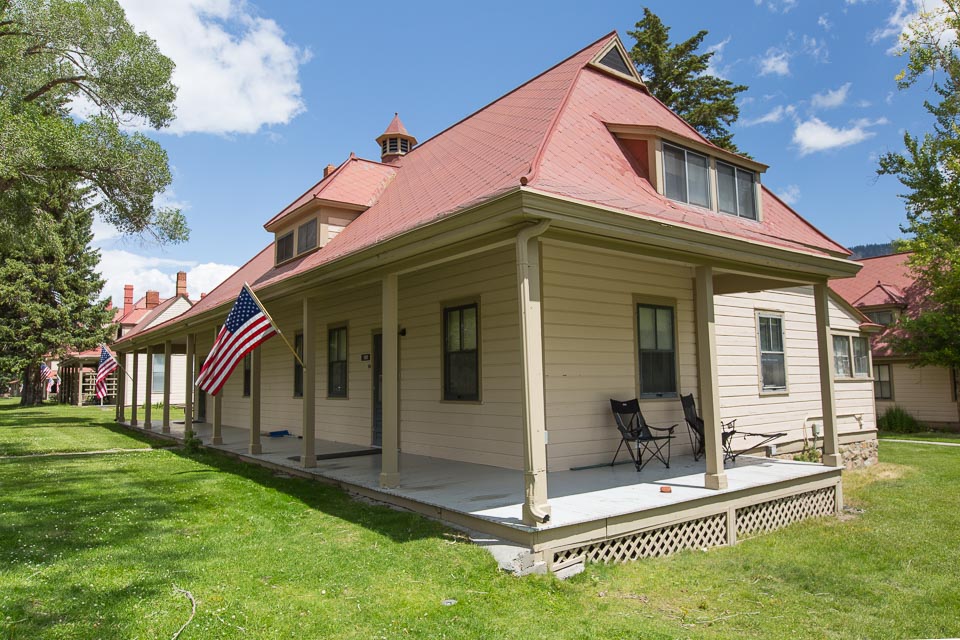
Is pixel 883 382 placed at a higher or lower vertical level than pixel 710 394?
lower

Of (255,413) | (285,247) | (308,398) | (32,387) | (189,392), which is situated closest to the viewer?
(308,398)

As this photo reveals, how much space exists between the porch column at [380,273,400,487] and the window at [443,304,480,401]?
5.88 feet

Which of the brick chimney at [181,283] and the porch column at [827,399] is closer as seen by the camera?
the porch column at [827,399]

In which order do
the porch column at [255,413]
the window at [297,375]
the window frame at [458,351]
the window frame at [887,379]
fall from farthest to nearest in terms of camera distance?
the window frame at [887,379]
the window at [297,375]
the porch column at [255,413]
the window frame at [458,351]

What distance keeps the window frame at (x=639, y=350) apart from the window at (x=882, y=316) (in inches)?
736

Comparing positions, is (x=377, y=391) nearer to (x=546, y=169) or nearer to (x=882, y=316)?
(x=546, y=169)

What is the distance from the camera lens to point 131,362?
124 feet

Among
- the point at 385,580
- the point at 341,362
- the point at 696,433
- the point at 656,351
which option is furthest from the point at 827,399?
the point at 341,362

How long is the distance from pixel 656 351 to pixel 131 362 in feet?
123

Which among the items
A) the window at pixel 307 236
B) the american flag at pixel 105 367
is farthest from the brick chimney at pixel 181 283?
the window at pixel 307 236

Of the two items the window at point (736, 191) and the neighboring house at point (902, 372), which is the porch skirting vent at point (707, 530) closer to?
the window at point (736, 191)

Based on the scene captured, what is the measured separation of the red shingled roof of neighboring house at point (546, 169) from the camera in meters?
6.56

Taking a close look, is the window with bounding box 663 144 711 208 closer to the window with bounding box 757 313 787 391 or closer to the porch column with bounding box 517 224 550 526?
the porch column with bounding box 517 224 550 526

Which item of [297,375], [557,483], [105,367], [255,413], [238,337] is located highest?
[238,337]
